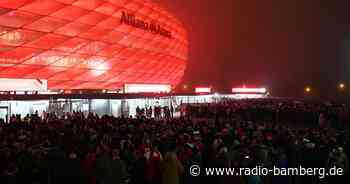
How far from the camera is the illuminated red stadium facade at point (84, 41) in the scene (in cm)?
2894

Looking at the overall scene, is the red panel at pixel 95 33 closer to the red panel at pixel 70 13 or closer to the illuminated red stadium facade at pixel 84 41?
the illuminated red stadium facade at pixel 84 41

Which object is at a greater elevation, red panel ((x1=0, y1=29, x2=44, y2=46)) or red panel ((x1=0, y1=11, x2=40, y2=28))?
red panel ((x1=0, y1=11, x2=40, y2=28))

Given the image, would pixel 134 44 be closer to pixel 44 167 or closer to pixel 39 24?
pixel 39 24

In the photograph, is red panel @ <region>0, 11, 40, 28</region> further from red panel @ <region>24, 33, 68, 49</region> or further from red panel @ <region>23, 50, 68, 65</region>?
red panel @ <region>23, 50, 68, 65</region>

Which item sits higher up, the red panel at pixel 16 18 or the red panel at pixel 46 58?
the red panel at pixel 16 18

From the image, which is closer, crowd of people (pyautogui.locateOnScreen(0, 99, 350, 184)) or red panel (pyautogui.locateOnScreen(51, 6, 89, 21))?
crowd of people (pyautogui.locateOnScreen(0, 99, 350, 184))

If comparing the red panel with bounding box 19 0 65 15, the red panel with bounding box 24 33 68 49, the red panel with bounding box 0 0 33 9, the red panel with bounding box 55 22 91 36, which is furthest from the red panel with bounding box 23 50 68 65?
Result: the red panel with bounding box 0 0 33 9

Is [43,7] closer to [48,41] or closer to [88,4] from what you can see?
[48,41]

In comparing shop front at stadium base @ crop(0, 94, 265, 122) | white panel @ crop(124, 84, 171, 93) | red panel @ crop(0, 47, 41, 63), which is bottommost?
shop front at stadium base @ crop(0, 94, 265, 122)

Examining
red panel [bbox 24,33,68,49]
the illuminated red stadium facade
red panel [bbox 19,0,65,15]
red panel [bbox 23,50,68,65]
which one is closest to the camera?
red panel [bbox 19,0,65,15]

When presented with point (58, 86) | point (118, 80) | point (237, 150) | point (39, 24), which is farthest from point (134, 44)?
point (237, 150)

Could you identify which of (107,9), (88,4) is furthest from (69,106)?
(107,9)

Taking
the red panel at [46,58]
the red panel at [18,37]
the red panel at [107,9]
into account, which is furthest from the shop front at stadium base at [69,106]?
the red panel at [107,9]

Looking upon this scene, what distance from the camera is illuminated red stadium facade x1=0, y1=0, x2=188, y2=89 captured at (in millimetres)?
28938
